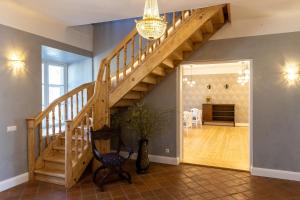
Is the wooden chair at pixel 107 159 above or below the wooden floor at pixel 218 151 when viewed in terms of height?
above

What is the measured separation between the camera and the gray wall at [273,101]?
397 cm

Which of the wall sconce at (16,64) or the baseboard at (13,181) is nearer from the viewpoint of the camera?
the baseboard at (13,181)

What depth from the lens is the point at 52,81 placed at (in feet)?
18.5

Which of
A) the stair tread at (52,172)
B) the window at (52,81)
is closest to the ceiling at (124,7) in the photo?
the window at (52,81)

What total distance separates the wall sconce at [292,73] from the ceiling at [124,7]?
932 mm

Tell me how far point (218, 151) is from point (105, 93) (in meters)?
3.52

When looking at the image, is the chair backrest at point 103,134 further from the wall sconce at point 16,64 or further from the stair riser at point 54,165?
the wall sconce at point 16,64

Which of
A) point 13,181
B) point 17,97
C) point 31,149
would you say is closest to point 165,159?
point 31,149

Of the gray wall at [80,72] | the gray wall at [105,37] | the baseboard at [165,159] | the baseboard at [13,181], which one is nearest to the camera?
the baseboard at [13,181]

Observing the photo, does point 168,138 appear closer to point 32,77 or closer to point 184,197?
point 184,197

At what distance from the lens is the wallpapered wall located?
1142 cm

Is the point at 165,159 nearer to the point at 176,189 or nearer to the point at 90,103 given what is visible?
the point at 176,189

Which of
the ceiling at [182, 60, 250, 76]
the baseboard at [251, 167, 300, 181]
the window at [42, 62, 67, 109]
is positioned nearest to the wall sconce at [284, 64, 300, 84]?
the baseboard at [251, 167, 300, 181]

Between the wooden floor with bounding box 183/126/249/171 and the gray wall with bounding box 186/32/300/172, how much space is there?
0.70m
